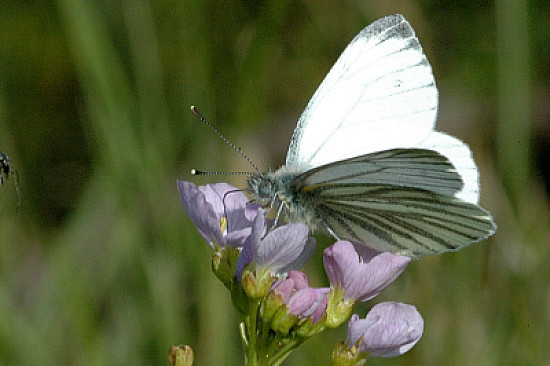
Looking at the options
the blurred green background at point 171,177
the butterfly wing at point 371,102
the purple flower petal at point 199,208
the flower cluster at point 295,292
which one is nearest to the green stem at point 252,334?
the flower cluster at point 295,292

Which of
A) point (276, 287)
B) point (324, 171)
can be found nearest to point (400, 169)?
point (324, 171)

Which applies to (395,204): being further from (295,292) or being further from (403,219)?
(295,292)

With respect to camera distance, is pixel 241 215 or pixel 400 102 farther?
pixel 400 102

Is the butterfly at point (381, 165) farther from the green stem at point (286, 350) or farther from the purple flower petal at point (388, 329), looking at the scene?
the green stem at point (286, 350)

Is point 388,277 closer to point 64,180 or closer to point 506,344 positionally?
point 506,344

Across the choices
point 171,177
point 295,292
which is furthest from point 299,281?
point 171,177

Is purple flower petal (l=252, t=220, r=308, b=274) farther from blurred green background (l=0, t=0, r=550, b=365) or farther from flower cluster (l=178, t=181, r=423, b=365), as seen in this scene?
blurred green background (l=0, t=0, r=550, b=365)

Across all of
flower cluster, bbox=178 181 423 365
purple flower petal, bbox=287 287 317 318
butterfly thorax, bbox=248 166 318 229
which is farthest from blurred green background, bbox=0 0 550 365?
purple flower petal, bbox=287 287 317 318
